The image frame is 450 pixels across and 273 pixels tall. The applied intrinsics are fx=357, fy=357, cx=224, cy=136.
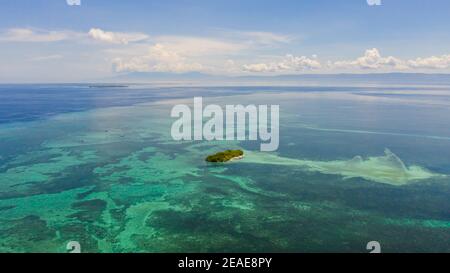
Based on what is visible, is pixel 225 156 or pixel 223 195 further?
pixel 225 156

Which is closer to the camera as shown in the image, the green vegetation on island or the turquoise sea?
the turquoise sea

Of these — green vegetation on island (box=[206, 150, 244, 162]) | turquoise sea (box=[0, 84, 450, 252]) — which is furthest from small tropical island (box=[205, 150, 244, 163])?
turquoise sea (box=[0, 84, 450, 252])

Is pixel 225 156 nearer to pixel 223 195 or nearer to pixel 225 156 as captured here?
pixel 225 156

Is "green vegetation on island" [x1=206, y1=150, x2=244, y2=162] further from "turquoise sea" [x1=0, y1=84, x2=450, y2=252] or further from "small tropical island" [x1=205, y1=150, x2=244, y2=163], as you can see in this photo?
"turquoise sea" [x1=0, y1=84, x2=450, y2=252]

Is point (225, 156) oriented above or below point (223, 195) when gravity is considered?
above

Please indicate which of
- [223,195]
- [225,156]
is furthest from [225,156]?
[223,195]

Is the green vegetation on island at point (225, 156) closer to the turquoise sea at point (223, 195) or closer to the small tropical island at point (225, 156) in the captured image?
the small tropical island at point (225, 156)

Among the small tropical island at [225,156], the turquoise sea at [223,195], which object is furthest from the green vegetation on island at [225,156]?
the turquoise sea at [223,195]
